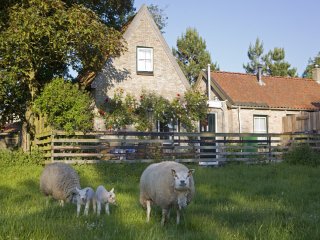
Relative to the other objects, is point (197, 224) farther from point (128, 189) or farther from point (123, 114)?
point (123, 114)

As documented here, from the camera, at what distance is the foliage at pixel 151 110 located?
22266 mm

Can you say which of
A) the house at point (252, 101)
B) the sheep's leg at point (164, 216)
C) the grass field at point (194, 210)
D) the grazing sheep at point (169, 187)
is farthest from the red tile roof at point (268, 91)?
the sheep's leg at point (164, 216)

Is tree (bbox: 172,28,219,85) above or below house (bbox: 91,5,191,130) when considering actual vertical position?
above

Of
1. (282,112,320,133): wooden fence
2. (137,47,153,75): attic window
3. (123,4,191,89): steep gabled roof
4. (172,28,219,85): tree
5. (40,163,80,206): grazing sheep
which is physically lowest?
(40,163,80,206): grazing sheep

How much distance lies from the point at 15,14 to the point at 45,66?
506 cm

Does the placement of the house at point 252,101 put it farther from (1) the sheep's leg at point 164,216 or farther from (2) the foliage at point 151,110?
(1) the sheep's leg at point 164,216

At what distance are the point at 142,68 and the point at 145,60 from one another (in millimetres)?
490

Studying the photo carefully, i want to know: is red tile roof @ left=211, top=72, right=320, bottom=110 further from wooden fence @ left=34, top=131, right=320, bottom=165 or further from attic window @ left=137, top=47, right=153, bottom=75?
wooden fence @ left=34, top=131, right=320, bottom=165

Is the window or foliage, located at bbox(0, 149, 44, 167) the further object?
the window

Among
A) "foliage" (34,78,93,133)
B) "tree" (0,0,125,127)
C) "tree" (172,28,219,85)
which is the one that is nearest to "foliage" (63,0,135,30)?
"tree" (0,0,125,127)

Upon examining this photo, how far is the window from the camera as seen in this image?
29250 mm

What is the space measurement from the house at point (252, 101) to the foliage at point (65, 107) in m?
9.44

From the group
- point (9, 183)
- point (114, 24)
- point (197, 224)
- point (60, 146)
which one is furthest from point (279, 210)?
point (114, 24)

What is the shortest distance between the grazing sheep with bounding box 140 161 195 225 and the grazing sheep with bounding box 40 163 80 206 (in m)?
2.20
